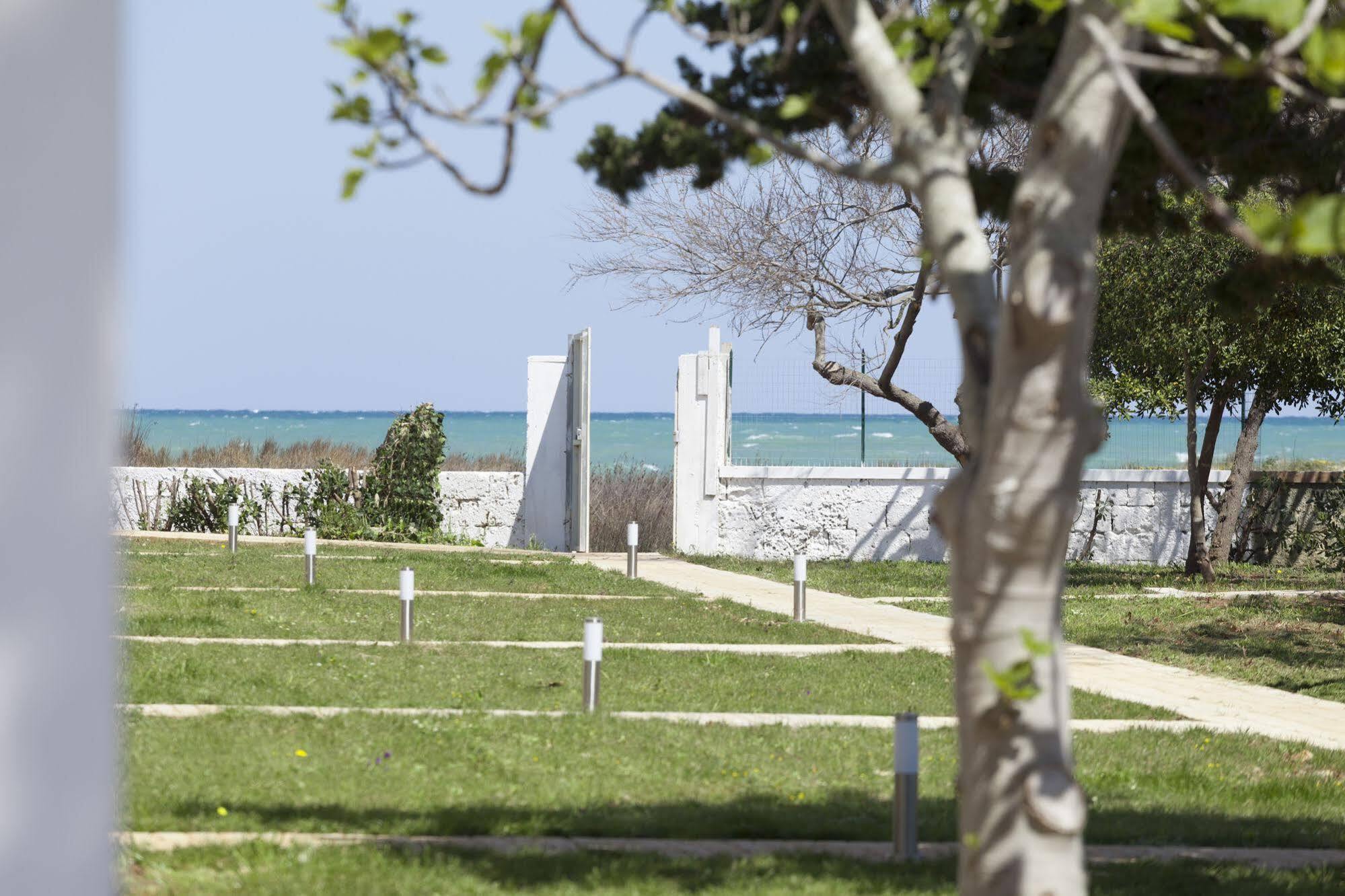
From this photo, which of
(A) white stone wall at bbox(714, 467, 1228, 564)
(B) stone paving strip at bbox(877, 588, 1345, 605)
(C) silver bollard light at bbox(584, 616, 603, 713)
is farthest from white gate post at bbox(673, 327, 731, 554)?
(C) silver bollard light at bbox(584, 616, 603, 713)

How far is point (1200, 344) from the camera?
17.5 metres

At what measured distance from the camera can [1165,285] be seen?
683 inches

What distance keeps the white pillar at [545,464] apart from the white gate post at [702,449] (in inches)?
71.2

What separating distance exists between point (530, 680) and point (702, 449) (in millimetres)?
12251

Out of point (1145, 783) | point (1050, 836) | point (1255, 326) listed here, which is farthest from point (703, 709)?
point (1255, 326)

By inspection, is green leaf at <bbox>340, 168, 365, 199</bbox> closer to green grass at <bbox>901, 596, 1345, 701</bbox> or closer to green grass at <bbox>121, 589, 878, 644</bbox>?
green grass at <bbox>121, 589, 878, 644</bbox>

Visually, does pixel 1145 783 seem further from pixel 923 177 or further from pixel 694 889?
pixel 923 177

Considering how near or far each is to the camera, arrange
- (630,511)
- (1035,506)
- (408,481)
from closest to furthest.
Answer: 1. (1035,506)
2. (408,481)
3. (630,511)

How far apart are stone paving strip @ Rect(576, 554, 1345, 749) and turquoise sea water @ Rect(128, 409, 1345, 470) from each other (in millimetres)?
2081

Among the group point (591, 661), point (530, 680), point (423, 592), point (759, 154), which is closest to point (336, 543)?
point (423, 592)

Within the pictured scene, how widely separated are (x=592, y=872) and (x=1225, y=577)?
51.7 feet

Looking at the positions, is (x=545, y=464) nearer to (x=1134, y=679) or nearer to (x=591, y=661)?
(x=1134, y=679)

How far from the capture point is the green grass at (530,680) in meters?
8.90

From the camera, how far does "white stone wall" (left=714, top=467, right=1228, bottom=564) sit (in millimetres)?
21891
